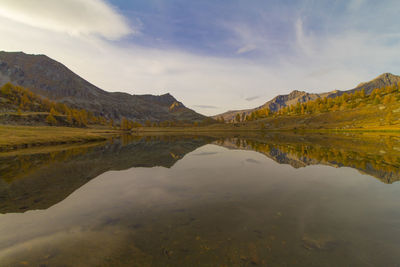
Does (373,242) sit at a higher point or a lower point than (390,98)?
lower

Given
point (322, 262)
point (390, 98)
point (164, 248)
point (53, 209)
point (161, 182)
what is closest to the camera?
point (322, 262)

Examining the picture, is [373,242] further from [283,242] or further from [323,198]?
[323,198]

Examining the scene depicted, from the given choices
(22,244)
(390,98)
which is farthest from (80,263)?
(390,98)

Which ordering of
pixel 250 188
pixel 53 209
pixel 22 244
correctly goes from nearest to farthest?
1. pixel 22 244
2. pixel 53 209
3. pixel 250 188

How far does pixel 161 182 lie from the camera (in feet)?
56.4

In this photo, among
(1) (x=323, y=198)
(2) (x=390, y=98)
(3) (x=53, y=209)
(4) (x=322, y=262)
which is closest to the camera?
(4) (x=322, y=262)

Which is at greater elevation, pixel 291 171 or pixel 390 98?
pixel 390 98

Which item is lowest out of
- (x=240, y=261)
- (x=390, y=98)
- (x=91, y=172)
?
(x=91, y=172)

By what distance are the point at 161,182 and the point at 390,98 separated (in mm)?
193653

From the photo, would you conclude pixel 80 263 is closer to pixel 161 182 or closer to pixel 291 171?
pixel 161 182

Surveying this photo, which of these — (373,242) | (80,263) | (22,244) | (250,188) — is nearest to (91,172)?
(22,244)

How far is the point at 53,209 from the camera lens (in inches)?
451

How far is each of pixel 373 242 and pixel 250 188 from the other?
317 inches

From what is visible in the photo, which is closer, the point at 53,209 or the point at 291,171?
the point at 53,209
